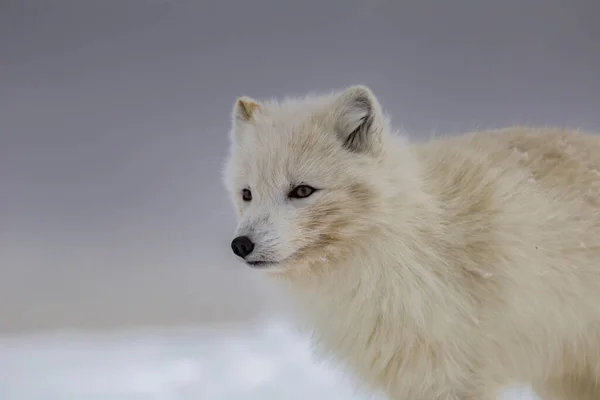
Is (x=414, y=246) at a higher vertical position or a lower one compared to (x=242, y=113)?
lower

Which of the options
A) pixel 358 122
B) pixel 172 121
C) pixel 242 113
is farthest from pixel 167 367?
pixel 358 122

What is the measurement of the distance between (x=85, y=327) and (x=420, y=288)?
1.21 metres

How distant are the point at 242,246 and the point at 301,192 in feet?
0.51

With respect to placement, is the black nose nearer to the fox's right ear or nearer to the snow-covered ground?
the fox's right ear

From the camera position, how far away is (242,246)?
987 mm

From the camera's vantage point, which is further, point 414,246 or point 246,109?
point 246,109

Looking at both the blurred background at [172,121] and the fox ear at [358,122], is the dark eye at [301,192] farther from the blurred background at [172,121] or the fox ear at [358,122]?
the blurred background at [172,121]

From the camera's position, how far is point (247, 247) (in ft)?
3.24

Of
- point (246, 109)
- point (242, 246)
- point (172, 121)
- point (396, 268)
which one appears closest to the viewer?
point (242, 246)

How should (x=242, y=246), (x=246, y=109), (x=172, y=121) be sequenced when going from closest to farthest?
(x=242, y=246) < (x=246, y=109) < (x=172, y=121)

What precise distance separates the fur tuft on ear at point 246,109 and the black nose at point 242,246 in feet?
1.12

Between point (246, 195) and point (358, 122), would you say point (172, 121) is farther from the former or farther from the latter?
point (358, 122)

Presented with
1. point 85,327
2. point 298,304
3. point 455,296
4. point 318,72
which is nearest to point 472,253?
point 455,296

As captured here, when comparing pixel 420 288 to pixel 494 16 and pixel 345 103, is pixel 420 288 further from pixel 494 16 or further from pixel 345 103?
pixel 494 16
